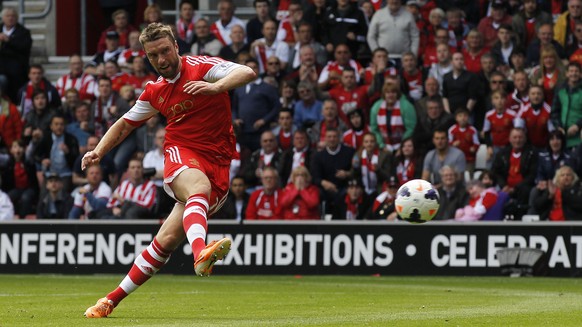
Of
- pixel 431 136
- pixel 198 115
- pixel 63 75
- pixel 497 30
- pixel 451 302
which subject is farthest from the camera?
pixel 63 75

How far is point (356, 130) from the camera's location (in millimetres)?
20531

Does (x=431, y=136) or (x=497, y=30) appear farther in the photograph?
(x=497, y=30)

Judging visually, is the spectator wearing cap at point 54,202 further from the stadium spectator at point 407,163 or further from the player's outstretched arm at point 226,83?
the player's outstretched arm at point 226,83

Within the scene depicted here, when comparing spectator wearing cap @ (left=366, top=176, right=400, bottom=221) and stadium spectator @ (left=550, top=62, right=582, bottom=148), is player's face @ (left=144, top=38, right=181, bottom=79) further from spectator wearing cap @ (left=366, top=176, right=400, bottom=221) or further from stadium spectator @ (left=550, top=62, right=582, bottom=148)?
stadium spectator @ (left=550, top=62, right=582, bottom=148)

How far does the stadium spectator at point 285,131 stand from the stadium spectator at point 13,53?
5.74 metres

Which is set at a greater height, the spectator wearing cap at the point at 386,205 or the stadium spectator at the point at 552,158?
the stadium spectator at the point at 552,158

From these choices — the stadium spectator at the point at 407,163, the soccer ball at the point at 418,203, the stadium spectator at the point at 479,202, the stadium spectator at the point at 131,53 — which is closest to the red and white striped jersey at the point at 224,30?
the stadium spectator at the point at 131,53

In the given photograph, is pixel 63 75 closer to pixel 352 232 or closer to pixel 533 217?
pixel 352 232

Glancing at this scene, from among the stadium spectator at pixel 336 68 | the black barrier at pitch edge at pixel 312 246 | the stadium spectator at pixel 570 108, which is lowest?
the black barrier at pitch edge at pixel 312 246

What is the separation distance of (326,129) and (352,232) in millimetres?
2328

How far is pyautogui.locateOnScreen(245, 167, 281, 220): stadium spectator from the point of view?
19391 millimetres

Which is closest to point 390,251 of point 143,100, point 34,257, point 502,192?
point 502,192

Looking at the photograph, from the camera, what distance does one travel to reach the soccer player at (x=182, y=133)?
991 centimetres

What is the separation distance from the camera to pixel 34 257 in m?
19.2
